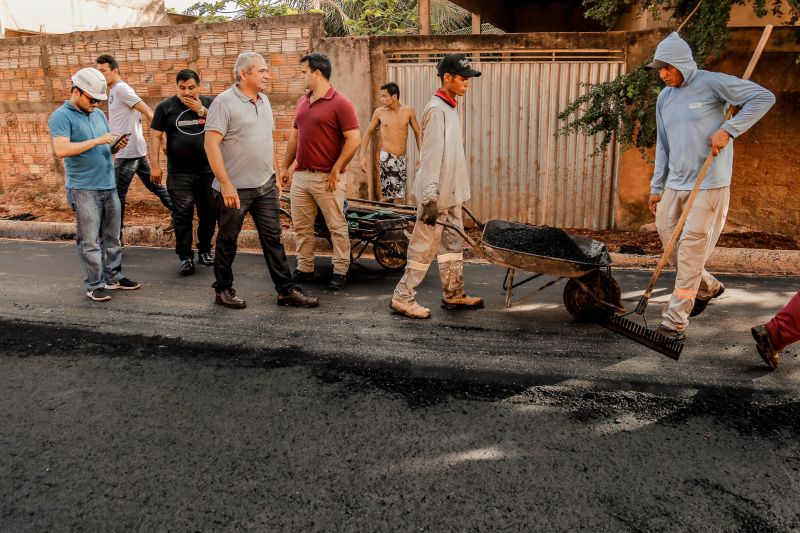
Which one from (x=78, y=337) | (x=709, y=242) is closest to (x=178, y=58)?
(x=78, y=337)

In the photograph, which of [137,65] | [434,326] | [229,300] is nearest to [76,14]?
[137,65]

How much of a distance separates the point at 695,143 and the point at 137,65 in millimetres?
9180

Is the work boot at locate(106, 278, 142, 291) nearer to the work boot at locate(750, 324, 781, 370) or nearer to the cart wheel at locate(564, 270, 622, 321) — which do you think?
the cart wheel at locate(564, 270, 622, 321)

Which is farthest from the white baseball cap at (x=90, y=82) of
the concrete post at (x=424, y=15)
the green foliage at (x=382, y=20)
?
the green foliage at (x=382, y=20)

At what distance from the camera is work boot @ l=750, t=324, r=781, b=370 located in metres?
4.11

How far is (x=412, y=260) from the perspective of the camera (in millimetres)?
5402

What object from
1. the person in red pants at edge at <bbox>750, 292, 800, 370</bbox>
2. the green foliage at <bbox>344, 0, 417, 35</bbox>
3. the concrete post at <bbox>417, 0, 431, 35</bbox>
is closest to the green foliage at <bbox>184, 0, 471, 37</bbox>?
the green foliage at <bbox>344, 0, 417, 35</bbox>

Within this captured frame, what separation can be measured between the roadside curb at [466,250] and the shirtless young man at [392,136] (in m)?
1.27

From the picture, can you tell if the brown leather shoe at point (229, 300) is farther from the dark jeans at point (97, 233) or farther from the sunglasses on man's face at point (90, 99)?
the sunglasses on man's face at point (90, 99)

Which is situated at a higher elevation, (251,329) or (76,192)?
(76,192)

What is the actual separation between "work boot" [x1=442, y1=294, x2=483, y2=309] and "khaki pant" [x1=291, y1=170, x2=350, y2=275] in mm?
1301

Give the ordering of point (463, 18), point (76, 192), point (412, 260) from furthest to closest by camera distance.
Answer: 1. point (463, 18)
2. point (76, 192)
3. point (412, 260)

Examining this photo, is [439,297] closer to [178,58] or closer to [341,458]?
[341,458]

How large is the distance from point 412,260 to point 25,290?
393 cm
